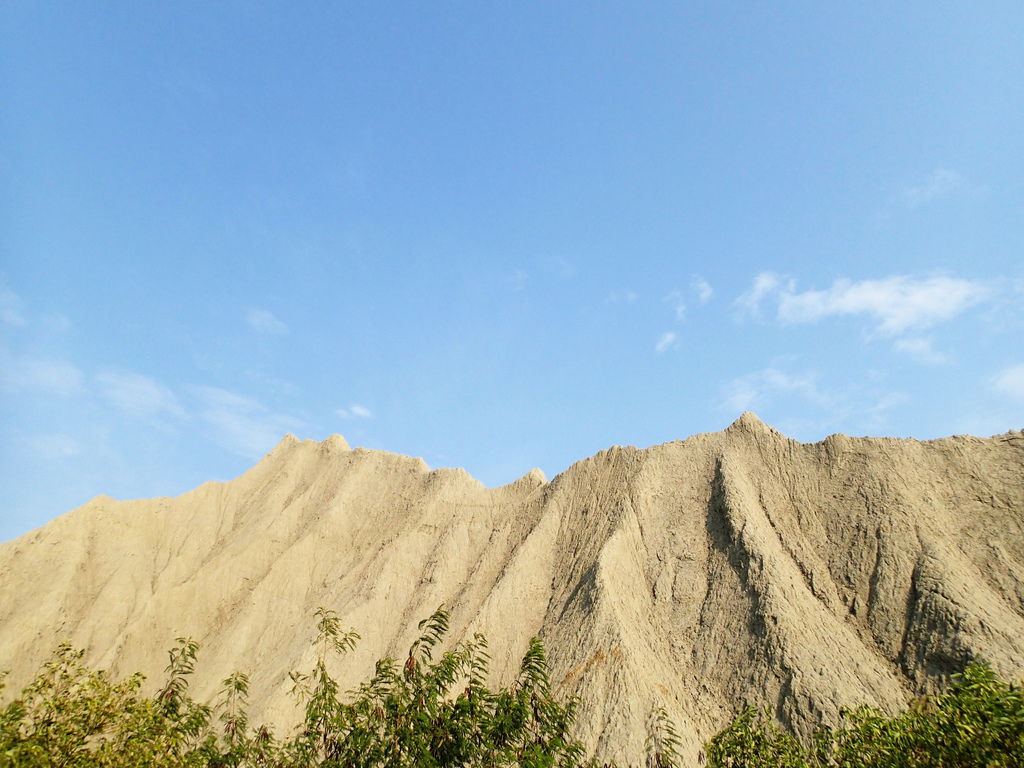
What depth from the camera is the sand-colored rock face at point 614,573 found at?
32.9 meters

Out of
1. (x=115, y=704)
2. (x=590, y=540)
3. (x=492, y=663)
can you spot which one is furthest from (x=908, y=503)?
(x=115, y=704)

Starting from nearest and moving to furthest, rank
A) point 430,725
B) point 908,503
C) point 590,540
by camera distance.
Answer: point 430,725, point 908,503, point 590,540

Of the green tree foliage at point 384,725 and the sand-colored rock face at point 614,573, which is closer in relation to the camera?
the green tree foliage at point 384,725

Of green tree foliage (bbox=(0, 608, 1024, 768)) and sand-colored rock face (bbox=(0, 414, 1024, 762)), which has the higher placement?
sand-colored rock face (bbox=(0, 414, 1024, 762))

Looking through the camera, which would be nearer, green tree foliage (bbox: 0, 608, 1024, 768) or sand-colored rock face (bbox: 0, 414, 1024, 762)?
green tree foliage (bbox: 0, 608, 1024, 768)

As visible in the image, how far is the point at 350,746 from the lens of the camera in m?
9.80

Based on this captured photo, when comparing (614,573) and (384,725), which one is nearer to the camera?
(384,725)

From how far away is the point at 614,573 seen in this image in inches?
1650

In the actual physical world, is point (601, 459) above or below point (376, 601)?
above

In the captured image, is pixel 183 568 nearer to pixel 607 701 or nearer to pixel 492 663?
pixel 492 663

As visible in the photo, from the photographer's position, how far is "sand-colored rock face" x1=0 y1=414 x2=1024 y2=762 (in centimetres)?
3288

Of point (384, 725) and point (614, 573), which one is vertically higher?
point (614, 573)

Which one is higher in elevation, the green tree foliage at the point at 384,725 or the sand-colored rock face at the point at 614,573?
the sand-colored rock face at the point at 614,573

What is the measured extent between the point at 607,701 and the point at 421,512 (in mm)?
26024
